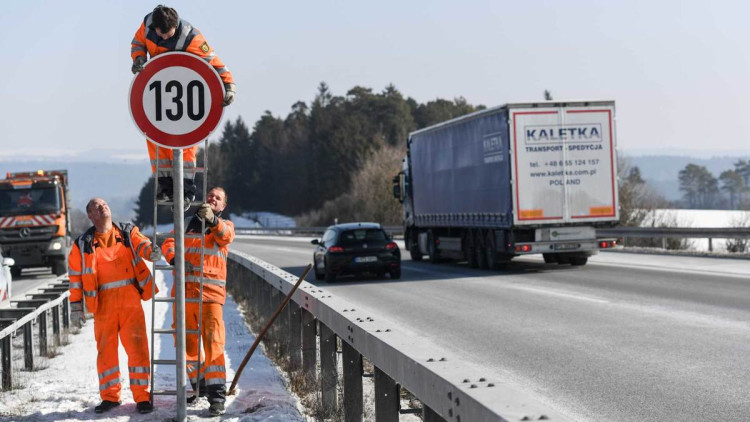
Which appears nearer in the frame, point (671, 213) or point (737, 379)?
point (737, 379)

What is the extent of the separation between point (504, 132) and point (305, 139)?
118 metres

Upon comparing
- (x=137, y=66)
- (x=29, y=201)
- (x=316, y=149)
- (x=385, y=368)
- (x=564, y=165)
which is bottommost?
(x=385, y=368)

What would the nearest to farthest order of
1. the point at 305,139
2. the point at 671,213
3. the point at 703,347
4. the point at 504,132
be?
the point at 703,347
the point at 504,132
the point at 671,213
the point at 305,139

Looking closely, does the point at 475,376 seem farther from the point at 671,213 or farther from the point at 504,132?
the point at 671,213

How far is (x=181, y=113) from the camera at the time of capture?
6.52 m

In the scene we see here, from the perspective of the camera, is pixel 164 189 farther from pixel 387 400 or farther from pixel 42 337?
pixel 42 337

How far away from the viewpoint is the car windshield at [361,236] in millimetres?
24130

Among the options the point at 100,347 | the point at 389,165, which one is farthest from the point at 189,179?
the point at 389,165

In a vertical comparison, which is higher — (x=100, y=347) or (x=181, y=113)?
(x=181, y=113)

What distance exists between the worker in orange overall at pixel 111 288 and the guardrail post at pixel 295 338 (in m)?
1.52

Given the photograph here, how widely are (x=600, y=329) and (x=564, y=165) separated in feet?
36.4

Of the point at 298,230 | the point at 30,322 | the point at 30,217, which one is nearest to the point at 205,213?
the point at 30,322

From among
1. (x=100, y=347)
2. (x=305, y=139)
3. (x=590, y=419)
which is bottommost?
(x=590, y=419)

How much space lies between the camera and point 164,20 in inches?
269
